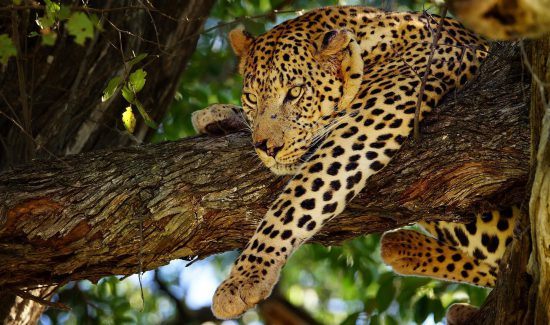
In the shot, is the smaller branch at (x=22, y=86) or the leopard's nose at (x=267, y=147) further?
the leopard's nose at (x=267, y=147)

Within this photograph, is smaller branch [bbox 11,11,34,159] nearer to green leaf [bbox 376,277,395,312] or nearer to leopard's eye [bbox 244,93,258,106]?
leopard's eye [bbox 244,93,258,106]

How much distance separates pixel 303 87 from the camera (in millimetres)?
6609

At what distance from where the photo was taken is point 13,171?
19.5 feet

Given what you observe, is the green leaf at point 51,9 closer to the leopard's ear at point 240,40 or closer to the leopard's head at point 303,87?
the leopard's head at point 303,87

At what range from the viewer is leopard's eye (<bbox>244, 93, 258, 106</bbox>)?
22.2 ft

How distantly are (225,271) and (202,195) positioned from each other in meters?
6.21

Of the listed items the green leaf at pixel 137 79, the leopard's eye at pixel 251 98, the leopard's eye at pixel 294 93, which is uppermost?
the green leaf at pixel 137 79

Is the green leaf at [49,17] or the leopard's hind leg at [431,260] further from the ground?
the green leaf at [49,17]

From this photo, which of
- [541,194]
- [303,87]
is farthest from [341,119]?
[541,194]

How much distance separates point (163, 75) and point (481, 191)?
2910 mm

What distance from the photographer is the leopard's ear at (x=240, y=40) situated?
7078mm

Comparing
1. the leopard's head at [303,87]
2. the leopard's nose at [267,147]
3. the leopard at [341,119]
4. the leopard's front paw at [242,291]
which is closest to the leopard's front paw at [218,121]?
the leopard at [341,119]

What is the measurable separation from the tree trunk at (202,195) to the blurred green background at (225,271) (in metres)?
1.19

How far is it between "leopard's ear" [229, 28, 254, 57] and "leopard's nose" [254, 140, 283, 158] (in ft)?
3.97
